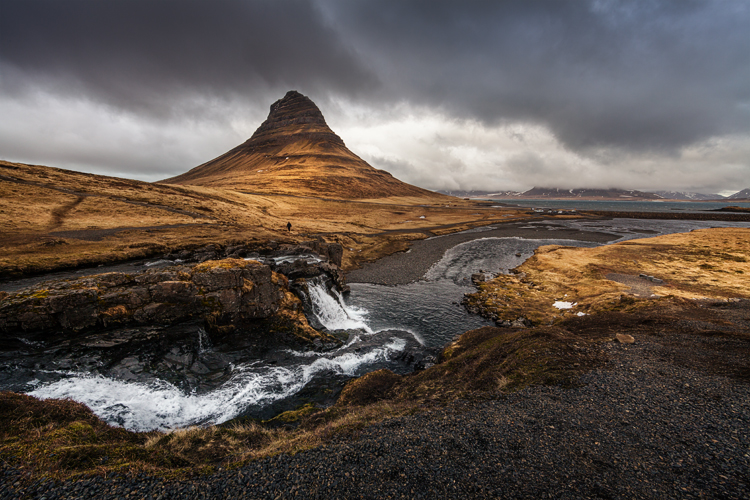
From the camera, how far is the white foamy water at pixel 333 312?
28.3 metres

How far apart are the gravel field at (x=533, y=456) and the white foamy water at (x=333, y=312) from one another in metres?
17.8

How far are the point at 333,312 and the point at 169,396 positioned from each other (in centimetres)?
1632

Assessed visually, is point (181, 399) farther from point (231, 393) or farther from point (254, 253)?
point (254, 253)

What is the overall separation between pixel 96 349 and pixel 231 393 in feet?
28.5

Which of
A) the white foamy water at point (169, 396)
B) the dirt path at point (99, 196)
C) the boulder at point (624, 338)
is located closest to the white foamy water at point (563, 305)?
the boulder at point (624, 338)

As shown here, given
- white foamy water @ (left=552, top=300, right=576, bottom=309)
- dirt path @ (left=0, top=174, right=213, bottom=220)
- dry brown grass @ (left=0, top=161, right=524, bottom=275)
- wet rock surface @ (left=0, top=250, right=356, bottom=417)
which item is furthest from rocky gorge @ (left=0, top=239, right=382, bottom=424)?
dirt path @ (left=0, top=174, right=213, bottom=220)

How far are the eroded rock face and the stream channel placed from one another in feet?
5.87

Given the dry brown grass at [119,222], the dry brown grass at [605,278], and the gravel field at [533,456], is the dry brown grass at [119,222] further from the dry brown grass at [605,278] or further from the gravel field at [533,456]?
the gravel field at [533,456]

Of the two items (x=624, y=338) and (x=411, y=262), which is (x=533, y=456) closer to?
(x=624, y=338)

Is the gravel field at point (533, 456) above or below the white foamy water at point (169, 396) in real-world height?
above

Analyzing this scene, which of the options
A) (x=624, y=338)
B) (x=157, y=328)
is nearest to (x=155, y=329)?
(x=157, y=328)

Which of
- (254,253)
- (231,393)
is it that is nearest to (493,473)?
(231,393)

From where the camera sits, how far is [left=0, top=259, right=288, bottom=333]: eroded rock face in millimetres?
16234

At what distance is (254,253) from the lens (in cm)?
4100
